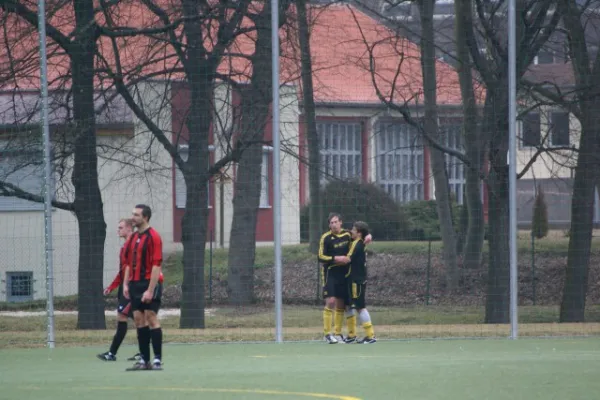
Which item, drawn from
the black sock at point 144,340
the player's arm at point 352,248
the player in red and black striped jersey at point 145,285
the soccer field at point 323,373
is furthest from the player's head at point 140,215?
the player's arm at point 352,248

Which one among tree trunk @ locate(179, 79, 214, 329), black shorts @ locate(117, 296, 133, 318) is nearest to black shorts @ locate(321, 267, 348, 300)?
tree trunk @ locate(179, 79, 214, 329)

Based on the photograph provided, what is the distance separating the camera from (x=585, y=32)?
718 inches

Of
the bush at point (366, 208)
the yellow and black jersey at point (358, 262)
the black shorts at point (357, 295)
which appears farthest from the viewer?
the bush at point (366, 208)

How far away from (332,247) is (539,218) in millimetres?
9111

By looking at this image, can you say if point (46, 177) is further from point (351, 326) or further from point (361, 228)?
point (351, 326)

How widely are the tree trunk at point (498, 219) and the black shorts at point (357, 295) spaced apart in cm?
237

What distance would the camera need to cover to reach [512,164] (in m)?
15.7

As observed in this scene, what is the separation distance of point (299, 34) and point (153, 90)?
2.45 m

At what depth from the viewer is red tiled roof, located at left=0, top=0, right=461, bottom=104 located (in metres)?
17.2

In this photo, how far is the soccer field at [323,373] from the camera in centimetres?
902

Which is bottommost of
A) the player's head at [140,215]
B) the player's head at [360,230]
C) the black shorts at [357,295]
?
the black shorts at [357,295]

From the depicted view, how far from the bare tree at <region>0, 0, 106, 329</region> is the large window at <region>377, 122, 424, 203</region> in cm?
425

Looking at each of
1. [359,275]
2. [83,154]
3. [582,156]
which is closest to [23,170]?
[83,154]

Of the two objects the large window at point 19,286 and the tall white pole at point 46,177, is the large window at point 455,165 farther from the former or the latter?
the large window at point 19,286
